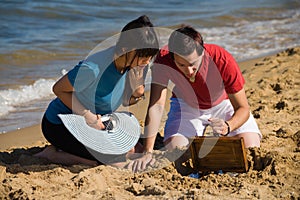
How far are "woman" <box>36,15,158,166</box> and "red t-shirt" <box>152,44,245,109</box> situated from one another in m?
0.22

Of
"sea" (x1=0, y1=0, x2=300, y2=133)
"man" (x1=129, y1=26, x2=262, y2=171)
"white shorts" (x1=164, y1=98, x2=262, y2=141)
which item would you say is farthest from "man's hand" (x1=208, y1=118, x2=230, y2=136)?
"sea" (x1=0, y1=0, x2=300, y2=133)

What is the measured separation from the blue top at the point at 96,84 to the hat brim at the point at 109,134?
15 centimetres

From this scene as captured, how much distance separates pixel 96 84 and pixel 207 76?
91 centimetres

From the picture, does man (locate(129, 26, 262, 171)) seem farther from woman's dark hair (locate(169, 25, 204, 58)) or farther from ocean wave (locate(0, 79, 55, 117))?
ocean wave (locate(0, 79, 55, 117))

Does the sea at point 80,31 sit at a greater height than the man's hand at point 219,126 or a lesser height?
lesser

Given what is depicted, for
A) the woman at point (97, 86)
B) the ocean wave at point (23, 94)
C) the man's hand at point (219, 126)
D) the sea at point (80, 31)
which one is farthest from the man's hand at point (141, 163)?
the ocean wave at point (23, 94)

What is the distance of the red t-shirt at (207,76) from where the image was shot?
4339 millimetres

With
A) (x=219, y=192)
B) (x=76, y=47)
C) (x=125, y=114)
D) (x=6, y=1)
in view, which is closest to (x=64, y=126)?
(x=125, y=114)

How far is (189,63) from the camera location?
4105mm

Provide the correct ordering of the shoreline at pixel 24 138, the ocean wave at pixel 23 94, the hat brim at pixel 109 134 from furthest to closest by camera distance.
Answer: the ocean wave at pixel 23 94, the shoreline at pixel 24 138, the hat brim at pixel 109 134

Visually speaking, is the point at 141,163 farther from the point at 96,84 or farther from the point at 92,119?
the point at 96,84

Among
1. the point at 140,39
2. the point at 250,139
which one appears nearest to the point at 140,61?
the point at 140,39

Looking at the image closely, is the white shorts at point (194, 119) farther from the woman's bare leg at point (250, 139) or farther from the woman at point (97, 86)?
the woman at point (97, 86)

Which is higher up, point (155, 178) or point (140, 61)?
point (140, 61)
